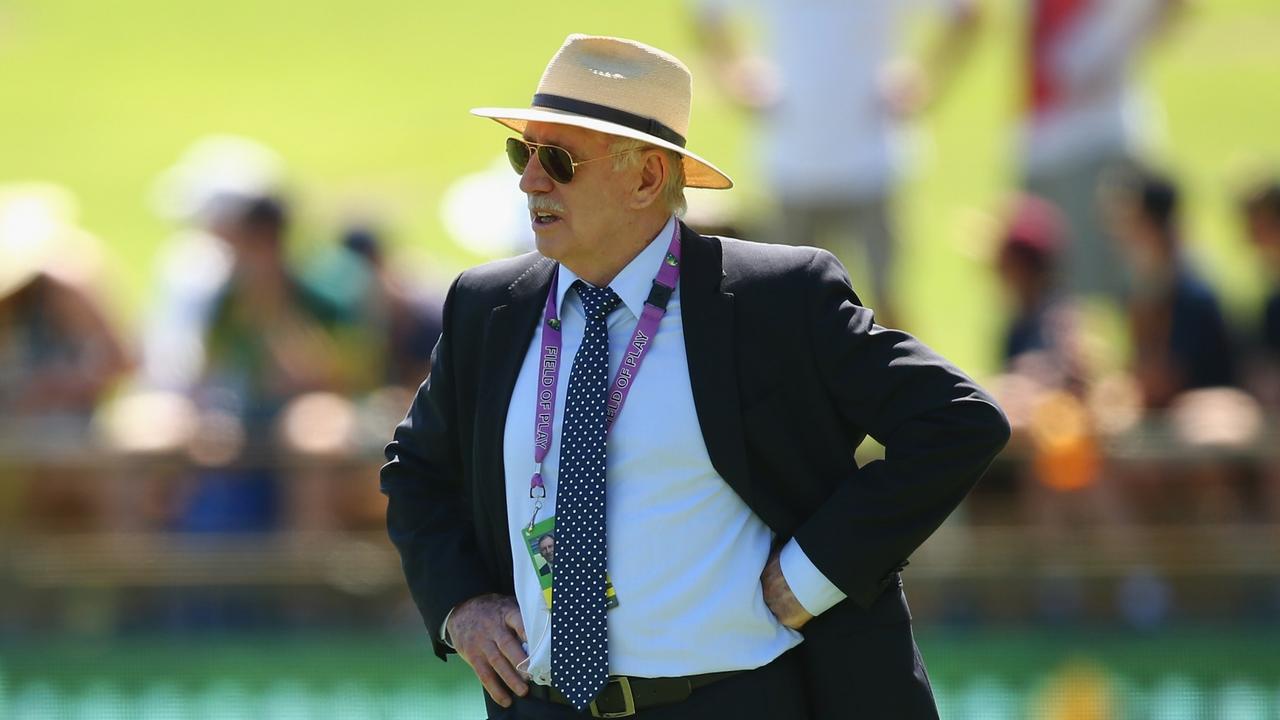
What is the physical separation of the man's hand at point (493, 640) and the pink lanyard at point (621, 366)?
24cm

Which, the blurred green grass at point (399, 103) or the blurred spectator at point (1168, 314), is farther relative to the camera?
the blurred green grass at point (399, 103)

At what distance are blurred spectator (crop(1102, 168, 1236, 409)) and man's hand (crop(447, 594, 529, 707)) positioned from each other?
4.48 meters

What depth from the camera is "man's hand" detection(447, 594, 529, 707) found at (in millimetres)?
3363

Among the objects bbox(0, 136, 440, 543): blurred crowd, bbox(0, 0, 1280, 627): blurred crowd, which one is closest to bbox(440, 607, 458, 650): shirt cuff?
bbox(0, 0, 1280, 627): blurred crowd

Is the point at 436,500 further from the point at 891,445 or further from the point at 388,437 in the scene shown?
the point at 388,437

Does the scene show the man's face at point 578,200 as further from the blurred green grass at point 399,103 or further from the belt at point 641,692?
the blurred green grass at point 399,103

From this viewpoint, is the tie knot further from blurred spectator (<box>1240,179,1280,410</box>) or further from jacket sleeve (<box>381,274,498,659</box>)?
blurred spectator (<box>1240,179,1280,410</box>)

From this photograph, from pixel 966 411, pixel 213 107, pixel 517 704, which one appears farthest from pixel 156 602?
pixel 213 107

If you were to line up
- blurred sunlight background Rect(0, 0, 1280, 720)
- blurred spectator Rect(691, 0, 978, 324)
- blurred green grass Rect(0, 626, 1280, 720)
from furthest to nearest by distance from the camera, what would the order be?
blurred spectator Rect(691, 0, 978, 324) < blurred sunlight background Rect(0, 0, 1280, 720) < blurred green grass Rect(0, 626, 1280, 720)

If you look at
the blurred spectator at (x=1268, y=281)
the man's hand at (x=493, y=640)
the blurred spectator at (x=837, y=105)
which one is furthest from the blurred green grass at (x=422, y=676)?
the man's hand at (x=493, y=640)

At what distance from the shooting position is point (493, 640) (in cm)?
339

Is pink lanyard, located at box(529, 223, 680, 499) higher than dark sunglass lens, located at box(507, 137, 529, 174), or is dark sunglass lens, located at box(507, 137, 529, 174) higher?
dark sunglass lens, located at box(507, 137, 529, 174)

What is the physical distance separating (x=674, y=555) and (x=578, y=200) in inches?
24.9

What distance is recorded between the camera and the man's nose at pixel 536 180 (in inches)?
132
